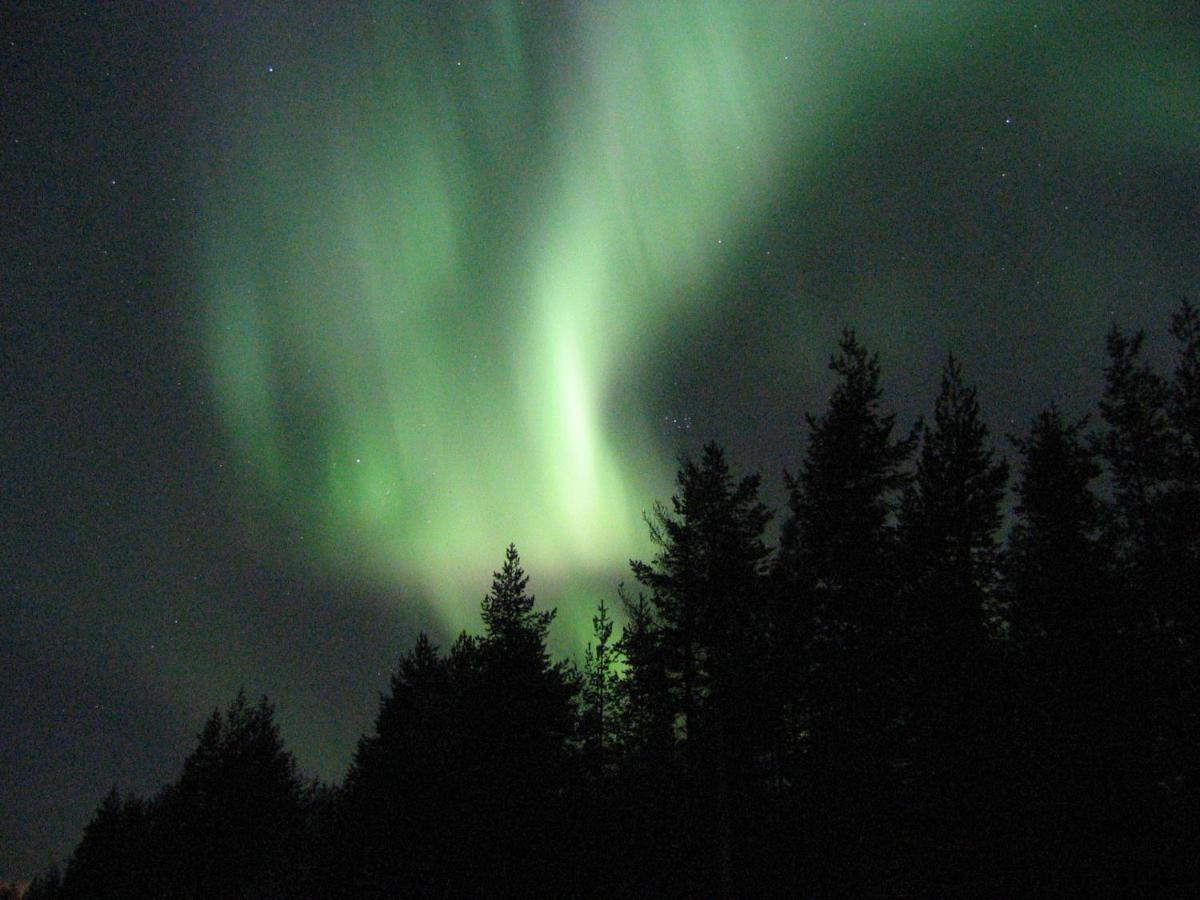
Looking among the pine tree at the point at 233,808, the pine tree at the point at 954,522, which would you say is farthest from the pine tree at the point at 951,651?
the pine tree at the point at 233,808

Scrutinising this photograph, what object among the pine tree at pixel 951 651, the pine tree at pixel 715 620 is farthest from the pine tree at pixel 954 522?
the pine tree at pixel 715 620

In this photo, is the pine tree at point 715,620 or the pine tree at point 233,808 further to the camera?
the pine tree at point 233,808

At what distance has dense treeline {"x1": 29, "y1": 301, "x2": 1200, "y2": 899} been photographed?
17047mm

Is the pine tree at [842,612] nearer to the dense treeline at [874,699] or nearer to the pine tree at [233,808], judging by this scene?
the dense treeline at [874,699]

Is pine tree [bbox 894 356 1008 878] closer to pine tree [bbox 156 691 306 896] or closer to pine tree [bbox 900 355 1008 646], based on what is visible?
pine tree [bbox 900 355 1008 646]

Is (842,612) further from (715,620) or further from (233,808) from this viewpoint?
(233,808)

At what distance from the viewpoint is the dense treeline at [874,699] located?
17047 mm

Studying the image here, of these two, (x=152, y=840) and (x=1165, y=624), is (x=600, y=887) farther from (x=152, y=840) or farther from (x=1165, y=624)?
(x=152, y=840)

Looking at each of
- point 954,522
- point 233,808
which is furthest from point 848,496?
point 233,808

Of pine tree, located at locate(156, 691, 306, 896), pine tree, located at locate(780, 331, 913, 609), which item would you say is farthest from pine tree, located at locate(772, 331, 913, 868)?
pine tree, located at locate(156, 691, 306, 896)

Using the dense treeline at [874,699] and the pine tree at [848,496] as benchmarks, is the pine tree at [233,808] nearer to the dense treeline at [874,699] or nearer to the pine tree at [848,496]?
the dense treeline at [874,699]

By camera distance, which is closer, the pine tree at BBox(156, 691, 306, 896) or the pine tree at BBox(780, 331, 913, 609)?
the pine tree at BBox(780, 331, 913, 609)

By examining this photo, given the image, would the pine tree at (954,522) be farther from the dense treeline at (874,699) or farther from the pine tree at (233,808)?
the pine tree at (233,808)

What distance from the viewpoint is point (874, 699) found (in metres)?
17.9
